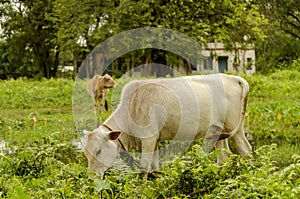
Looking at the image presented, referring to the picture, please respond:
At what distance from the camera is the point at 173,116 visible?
7137 millimetres

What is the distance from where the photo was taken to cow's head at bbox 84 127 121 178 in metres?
6.18

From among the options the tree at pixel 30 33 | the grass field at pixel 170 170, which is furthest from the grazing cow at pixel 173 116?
the tree at pixel 30 33

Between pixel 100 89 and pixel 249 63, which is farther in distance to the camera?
pixel 249 63

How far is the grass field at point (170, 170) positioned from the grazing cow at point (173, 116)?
0.43 m

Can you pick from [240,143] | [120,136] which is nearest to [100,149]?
[120,136]

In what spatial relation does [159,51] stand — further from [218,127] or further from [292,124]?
[218,127]

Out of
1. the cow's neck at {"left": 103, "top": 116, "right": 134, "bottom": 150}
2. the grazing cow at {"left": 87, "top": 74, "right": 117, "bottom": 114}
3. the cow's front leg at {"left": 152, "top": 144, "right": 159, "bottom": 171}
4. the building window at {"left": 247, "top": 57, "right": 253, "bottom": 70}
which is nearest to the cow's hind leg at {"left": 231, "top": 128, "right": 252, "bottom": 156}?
the cow's front leg at {"left": 152, "top": 144, "right": 159, "bottom": 171}

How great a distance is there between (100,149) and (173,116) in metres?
1.30

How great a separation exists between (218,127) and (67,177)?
2555mm

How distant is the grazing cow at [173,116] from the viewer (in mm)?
6898

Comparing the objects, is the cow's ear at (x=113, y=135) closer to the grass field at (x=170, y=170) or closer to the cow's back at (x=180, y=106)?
the grass field at (x=170, y=170)

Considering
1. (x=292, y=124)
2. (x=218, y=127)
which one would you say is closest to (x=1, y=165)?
(x=218, y=127)

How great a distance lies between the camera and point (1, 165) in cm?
707

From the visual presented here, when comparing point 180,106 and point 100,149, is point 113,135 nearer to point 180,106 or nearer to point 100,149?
point 100,149
